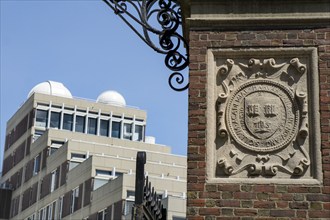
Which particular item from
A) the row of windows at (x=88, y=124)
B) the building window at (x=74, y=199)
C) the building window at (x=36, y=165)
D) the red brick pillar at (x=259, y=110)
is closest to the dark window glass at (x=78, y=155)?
the building window at (x=74, y=199)

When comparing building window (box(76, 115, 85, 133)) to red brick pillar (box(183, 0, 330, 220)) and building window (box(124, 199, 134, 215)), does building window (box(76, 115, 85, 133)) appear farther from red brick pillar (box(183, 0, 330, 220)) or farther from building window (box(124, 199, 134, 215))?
red brick pillar (box(183, 0, 330, 220))

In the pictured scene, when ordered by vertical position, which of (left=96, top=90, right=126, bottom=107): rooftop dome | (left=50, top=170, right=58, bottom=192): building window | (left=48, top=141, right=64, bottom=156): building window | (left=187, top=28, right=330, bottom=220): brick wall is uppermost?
(left=96, top=90, right=126, bottom=107): rooftop dome

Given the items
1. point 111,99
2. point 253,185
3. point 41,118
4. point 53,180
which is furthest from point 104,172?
point 253,185

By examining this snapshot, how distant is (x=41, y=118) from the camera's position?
2785 inches

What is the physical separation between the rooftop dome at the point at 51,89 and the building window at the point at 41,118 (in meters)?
2.41

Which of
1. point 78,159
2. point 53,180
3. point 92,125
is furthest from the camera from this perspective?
point 92,125

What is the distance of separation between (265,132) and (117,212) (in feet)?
147

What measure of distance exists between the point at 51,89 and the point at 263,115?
6420 centimetres

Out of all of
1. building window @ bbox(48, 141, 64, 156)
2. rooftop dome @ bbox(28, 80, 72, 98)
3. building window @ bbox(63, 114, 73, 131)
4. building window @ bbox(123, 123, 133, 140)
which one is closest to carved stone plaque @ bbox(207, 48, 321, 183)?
building window @ bbox(48, 141, 64, 156)

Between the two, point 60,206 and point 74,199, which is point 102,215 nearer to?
point 74,199

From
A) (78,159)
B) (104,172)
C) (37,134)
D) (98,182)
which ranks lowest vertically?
(98,182)

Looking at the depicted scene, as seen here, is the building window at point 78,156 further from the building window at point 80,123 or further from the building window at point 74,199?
the building window at point 80,123

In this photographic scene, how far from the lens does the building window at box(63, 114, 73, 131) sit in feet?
230

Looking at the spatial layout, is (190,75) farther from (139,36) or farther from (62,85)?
(62,85)
